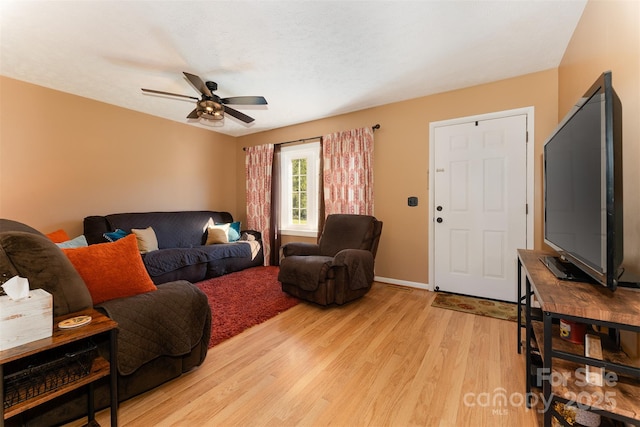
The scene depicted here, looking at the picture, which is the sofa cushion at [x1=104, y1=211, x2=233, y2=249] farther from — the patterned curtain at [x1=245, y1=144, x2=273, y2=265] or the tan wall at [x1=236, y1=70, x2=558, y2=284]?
the tan wall at [x1=236, y1=70, x2=558, y2=284]

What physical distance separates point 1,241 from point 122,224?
2666 millimetres

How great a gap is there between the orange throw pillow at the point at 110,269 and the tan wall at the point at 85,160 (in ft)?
8.47

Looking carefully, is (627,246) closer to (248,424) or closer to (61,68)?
(248,424)

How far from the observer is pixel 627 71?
1330mm

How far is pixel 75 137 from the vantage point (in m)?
3.36

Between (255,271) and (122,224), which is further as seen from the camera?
(255,271)

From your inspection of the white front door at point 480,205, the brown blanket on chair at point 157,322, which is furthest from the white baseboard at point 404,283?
the brown blanket on chair at point 157,322

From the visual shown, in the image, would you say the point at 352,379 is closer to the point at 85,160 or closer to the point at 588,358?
the point at 588,358

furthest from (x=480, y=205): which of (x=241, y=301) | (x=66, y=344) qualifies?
(x=66, y=344)

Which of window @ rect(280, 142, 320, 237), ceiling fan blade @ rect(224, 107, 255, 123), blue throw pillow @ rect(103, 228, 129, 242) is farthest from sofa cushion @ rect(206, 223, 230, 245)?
ceiling fan blade @ rect(224, 107, 255, 123)

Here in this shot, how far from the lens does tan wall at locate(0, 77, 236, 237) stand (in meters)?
2.94

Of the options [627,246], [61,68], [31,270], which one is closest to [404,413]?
[627,246]

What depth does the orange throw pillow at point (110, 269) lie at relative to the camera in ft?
4.56

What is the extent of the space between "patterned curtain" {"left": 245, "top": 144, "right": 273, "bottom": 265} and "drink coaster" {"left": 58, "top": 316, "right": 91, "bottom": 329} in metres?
3.56
